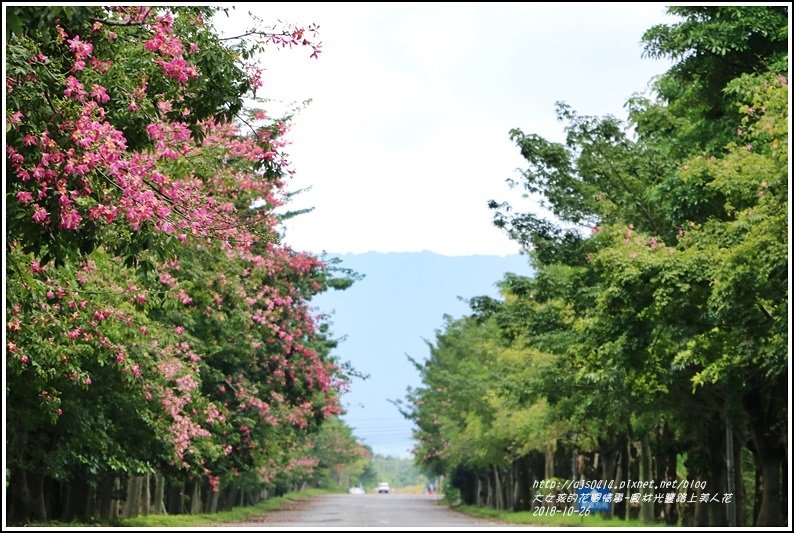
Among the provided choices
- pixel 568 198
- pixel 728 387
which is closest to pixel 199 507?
pixel 568 198

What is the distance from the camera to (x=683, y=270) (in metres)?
22.4

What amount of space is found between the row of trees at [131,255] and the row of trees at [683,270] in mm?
7268

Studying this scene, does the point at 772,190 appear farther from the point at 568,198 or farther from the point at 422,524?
the point at 422,524

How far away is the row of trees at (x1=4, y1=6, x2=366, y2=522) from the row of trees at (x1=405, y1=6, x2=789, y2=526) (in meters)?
7.27

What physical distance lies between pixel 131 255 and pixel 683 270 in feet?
37.8

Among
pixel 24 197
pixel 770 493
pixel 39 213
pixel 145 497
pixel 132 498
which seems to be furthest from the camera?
pixel 145 497

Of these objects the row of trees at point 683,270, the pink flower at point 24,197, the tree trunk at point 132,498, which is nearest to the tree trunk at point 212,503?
the tree trunk at point 132,498

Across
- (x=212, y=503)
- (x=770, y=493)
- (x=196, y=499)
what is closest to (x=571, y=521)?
(x=196, y=499)

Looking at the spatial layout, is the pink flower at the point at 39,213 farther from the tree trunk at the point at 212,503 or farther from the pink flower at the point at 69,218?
the tree trunk at the point at 212,503

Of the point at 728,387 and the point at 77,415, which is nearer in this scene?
the point at 77,415

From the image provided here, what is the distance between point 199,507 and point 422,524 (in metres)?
12.1

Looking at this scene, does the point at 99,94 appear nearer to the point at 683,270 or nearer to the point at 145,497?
the point at 683,270

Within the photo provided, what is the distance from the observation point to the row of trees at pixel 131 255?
1297 cm

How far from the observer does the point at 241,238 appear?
16.2m
